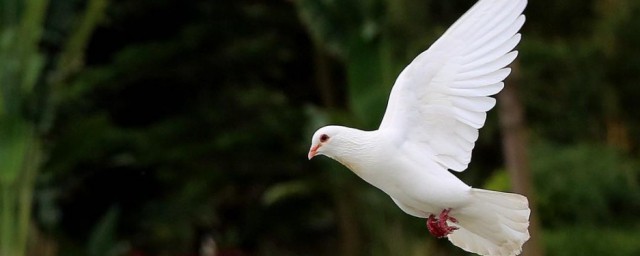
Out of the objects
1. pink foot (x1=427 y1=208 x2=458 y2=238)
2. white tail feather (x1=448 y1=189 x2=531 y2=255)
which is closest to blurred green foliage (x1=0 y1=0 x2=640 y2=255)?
white tail feather (x1=448 y1=189 x2=531 y2=255)

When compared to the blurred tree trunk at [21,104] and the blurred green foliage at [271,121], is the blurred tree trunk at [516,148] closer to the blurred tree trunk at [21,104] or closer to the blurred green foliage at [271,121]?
the blurred green foliage at [271,121]

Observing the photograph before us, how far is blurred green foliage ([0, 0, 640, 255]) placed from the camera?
10.8 meters

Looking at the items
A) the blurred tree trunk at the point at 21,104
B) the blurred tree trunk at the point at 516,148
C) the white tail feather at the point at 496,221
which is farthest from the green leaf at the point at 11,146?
the white tail feather at the point at 496,221

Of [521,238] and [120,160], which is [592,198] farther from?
[521,238]

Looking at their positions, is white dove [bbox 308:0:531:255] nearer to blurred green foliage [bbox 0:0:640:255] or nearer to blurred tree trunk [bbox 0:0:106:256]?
blurred green foliage [bbox 0:0:640:255]

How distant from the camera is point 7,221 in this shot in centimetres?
1083

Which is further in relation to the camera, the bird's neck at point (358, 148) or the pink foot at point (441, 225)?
the pink foot at point (441, 225)

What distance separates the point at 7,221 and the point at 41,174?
106cm

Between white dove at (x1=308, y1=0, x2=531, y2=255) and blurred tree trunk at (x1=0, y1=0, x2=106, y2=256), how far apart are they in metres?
6.31

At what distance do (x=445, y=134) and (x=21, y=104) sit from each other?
Answer: 22.0 ft

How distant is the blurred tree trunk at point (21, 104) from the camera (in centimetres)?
1027

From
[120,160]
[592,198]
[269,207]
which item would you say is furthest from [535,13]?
[120,160]

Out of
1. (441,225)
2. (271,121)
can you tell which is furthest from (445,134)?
(271,121)

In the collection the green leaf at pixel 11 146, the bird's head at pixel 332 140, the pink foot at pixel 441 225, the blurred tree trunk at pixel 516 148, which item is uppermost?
the bird's head at pixel 332 140
